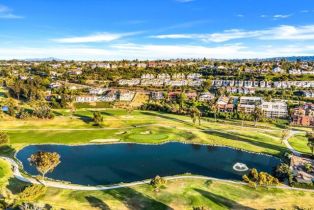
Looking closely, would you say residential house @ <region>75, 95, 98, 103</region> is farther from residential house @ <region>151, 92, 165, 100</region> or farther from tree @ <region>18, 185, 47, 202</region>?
tree @ <region>18, 185, 47, 202</region>

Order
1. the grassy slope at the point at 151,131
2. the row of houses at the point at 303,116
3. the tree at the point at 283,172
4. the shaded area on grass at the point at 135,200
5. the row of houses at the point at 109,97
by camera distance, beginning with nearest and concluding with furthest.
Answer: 1. the shaded area on grass at the point at 135,200
2. the tree at the point at 283,172
3. the grassy slope at the point at 151,131
4. the row of houses at the point at 303,116
5. the row of houses at the point at 109,97

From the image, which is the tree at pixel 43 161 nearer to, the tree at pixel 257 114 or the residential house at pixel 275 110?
the tree at pixel 257 114

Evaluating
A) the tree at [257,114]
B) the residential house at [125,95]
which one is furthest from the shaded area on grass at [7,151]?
the tree at [257,114]

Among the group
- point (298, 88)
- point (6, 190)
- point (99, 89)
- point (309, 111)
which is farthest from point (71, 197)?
point (298, 88)

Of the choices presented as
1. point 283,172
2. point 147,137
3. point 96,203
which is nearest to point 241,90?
point 147,137

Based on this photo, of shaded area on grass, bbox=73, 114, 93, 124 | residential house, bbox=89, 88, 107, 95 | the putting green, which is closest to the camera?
the putting green

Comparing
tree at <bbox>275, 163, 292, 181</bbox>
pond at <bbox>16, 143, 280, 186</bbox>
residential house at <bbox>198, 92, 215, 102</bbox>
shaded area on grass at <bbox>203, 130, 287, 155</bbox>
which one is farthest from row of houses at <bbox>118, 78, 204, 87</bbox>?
tree at <bbox>275, 163, 292, 181</bbox>
